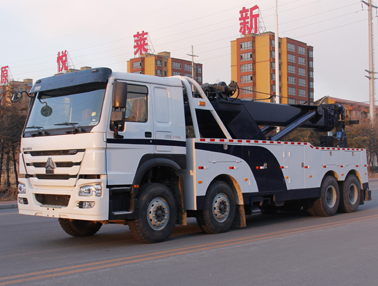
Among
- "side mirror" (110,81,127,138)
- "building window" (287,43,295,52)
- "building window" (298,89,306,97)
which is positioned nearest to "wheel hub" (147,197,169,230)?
"side mirror" (110,81,127,138)

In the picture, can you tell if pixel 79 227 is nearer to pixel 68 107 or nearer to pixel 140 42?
pixel 68 107

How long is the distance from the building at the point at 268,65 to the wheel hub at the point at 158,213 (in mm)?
78534

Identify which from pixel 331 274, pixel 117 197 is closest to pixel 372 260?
pixel 331 274

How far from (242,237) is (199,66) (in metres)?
106

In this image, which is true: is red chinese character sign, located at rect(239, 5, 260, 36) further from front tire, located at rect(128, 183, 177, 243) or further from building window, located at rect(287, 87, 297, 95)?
front tire, located at rect(128, 183, 177, 243)

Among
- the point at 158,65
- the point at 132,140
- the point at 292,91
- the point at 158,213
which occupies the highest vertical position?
the point at 158,65

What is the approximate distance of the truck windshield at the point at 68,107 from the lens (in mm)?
7785

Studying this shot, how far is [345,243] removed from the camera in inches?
328

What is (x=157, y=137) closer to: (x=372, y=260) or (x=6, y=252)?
(x=6, y=252)

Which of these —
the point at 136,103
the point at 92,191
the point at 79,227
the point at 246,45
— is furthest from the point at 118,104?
the point at 246,45

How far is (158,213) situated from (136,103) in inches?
80.1

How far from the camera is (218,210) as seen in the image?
30.6ft

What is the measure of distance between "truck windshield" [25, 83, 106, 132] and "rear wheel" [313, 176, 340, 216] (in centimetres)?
720

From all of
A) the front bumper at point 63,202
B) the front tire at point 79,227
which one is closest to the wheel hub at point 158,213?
the front bumper at point 63,202
